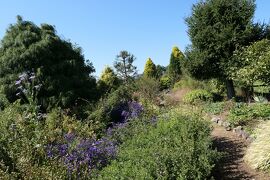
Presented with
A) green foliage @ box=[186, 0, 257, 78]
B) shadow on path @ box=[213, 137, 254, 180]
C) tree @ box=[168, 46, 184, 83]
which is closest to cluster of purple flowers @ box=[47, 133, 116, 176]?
shadow on path @ box=[213, 137, 254, 180]

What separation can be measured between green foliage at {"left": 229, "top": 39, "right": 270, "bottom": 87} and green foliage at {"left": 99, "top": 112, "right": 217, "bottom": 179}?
5979 millimetres

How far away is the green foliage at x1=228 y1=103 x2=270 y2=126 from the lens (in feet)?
32.2

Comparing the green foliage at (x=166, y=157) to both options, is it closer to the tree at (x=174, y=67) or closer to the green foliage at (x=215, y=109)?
the green foliage at (x=215, y=109)

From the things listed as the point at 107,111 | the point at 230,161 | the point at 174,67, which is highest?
the point at 174,67

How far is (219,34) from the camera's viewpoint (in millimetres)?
15055

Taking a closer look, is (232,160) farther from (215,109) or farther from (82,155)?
(215,109)

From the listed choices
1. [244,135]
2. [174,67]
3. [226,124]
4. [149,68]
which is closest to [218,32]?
[226,124]

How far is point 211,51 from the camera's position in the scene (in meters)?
15.5

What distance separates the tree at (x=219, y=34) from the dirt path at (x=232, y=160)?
6.12 metres

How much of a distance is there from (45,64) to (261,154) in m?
6.53

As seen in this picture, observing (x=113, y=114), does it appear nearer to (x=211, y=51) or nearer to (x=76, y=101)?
(x=76, y=101)

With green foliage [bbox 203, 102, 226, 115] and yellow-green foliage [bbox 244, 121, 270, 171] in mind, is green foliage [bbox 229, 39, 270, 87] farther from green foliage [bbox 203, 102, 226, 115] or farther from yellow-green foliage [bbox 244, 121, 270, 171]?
yellow-green foliage [bbox 244, 121, 270, 171]

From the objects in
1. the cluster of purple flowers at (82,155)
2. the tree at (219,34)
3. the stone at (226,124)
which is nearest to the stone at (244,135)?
the stone at (226,124)

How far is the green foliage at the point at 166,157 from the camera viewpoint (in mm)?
5230
